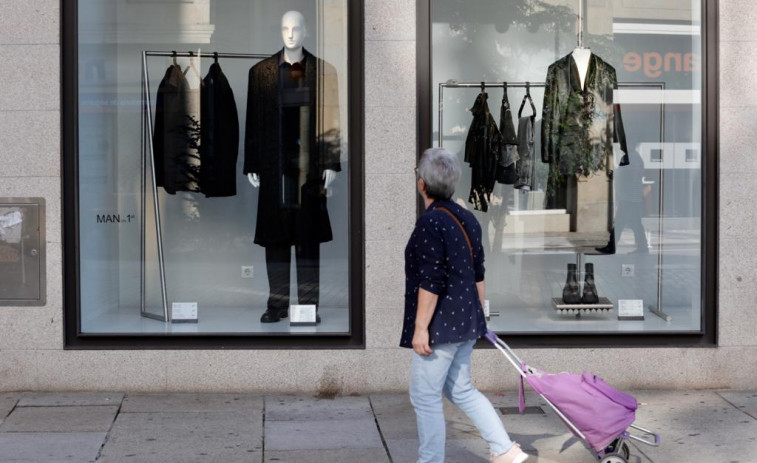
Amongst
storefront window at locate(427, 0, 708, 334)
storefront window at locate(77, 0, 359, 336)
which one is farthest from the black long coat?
storefront window at locate(427, 0, 708, 334)

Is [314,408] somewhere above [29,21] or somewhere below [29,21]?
below

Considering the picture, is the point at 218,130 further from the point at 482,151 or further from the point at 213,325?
the point at 482,151

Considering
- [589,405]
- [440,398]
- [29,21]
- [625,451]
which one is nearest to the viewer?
[440,398]

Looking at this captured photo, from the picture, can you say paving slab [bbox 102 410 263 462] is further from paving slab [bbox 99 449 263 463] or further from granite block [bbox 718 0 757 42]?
granite block [bbox 718 0 757 42]

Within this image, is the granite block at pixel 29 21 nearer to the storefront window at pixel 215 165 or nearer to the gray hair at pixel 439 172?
the storefront window at pixel 215 165

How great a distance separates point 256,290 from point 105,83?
1.99 metres

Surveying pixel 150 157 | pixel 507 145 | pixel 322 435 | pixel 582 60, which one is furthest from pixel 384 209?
pixel 582 60

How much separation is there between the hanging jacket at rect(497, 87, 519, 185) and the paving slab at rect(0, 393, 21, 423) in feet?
13.4

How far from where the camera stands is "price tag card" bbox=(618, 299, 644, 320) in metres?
8.81

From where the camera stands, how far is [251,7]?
8742 millimetres

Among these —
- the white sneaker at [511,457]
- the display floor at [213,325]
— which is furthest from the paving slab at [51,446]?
the white sneaker at [511,457]

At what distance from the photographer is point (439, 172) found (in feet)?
18.7

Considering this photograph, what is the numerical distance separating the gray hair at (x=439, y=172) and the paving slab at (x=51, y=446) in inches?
103

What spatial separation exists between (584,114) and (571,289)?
4.65 ft
